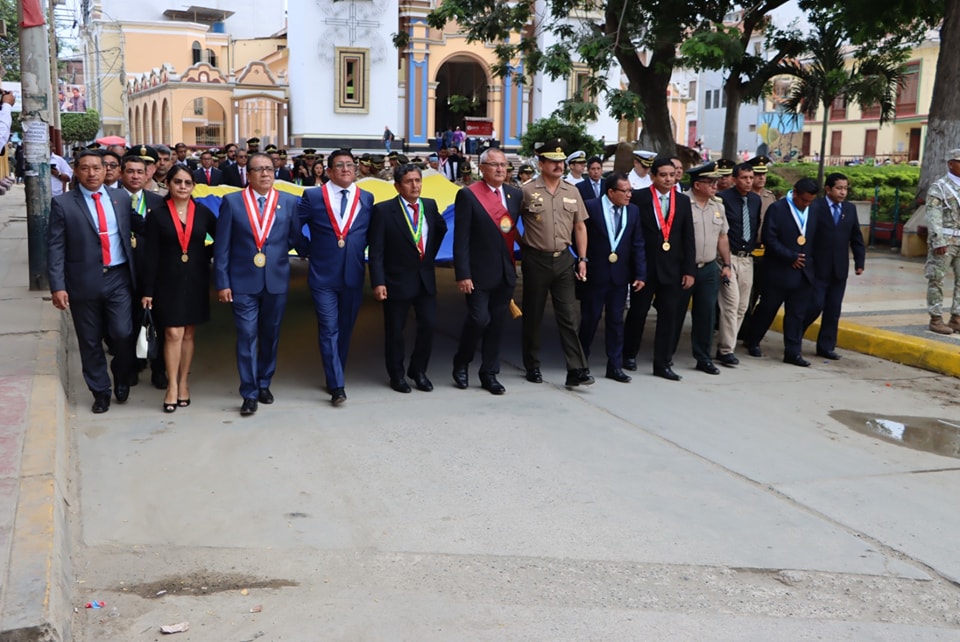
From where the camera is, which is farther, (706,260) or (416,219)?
(706,260)

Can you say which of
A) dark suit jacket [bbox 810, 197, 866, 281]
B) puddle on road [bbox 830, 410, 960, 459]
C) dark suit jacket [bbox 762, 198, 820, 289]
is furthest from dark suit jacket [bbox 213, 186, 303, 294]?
dark suit jacket [bbox 810, 197, 866, 281]

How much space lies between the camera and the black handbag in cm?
775

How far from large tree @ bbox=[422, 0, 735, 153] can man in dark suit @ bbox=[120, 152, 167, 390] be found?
8622mm

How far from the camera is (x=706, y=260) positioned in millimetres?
9469

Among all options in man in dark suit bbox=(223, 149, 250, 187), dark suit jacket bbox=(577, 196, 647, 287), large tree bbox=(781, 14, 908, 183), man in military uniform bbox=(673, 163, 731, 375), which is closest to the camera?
dark suit jacket bbox=(577, 196, 647, 287)

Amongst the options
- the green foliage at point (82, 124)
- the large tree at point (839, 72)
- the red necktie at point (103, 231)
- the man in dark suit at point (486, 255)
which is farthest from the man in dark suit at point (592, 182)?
the green foliage at point (82, 124)

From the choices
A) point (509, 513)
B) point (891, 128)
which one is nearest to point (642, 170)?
point (509, 513)

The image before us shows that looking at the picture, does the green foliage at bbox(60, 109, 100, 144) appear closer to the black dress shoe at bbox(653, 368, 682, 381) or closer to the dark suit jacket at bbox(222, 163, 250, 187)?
the dark suit jacket at bbox(222, 163, 250, 187)

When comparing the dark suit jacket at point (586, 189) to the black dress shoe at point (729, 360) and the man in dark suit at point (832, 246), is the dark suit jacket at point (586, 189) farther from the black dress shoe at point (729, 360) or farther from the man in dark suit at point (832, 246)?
the black dress shoe at point (729, 360)

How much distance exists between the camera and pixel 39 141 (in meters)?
12.4

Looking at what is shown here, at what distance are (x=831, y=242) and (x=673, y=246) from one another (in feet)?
6.20

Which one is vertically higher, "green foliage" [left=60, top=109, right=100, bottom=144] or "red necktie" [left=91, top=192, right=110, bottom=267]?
"green foliage" [left=60, top=109, right=100, bottom=144]

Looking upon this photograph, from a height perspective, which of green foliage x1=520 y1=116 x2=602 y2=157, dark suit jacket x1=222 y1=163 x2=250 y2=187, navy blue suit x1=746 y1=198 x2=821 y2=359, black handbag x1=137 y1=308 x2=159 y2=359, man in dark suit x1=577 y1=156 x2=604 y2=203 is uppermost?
green foliage x1=520 y1=116 x2=602 y2=157

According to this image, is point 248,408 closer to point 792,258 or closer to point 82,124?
point 792,258
